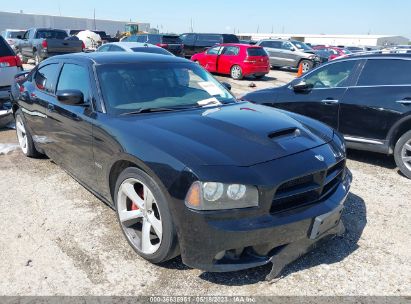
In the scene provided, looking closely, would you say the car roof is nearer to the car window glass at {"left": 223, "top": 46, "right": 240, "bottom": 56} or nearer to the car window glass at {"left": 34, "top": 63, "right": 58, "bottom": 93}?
the car window glass at {"left": 34, "top": 63, "right": 58, "bottom": 93}

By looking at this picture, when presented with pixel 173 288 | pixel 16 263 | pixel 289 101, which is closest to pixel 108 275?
pixel 173 288

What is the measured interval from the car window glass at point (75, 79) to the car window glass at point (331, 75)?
3.76 metres

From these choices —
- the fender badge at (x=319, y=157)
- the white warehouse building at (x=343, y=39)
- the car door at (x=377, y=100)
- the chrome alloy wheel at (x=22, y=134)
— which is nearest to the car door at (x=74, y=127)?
the chrome alloy wheel at (x=22, y=134)

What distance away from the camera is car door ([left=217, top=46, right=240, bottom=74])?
56.3 feet

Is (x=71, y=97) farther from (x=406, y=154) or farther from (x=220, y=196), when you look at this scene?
(x=406, y=154)

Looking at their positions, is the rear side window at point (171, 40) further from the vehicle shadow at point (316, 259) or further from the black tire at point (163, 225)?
the black tire at point (163, 225)

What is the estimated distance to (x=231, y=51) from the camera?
17.4 meters

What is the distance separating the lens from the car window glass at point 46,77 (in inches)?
183

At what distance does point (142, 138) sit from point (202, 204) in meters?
0.80

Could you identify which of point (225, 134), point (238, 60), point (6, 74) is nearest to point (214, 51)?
point (238, 60)

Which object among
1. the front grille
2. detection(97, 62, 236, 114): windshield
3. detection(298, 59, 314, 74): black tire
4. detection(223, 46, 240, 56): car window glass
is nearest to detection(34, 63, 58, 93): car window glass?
detection(97, 62, 236, 114): windshield

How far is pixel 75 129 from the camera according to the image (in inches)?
153

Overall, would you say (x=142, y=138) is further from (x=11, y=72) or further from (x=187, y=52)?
(x=187, y=52)

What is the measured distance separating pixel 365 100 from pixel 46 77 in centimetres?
436
